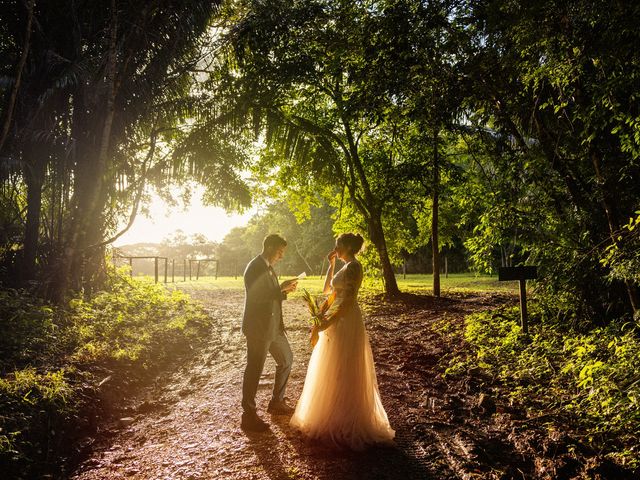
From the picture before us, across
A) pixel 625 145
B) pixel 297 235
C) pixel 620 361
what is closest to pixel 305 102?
pixel 625 145

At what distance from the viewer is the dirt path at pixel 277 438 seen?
3.36 meters

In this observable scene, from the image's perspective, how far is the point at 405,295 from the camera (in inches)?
626

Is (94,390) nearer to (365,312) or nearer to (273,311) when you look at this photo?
(273,311)

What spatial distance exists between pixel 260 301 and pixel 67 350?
3759mm

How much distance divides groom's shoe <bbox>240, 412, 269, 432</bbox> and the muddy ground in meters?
0.09

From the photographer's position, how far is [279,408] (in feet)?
15.5

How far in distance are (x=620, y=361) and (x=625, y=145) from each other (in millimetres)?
2478

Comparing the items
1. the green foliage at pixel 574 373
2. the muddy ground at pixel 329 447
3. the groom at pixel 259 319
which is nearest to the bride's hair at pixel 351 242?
the groom at pixel 259 319

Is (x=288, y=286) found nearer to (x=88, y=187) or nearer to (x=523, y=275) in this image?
(x=523, y=275)

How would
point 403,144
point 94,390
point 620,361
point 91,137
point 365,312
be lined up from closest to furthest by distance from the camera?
point 620,361 < point 94,390 < point 91,137 < point 365,312 < point 403,144

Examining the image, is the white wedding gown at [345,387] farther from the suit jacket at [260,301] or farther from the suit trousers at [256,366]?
the suit jacket at [260,301]

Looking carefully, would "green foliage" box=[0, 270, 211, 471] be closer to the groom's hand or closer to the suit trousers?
the suit trousers

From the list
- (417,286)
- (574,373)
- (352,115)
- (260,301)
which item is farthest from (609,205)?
(417,286)

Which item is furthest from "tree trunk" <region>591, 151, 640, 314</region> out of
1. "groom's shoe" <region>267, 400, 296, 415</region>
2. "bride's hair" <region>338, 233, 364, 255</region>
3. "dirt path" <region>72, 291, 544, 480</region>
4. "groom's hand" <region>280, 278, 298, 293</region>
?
"groom's shoe" <region>267, 400, 296, 415</region>
